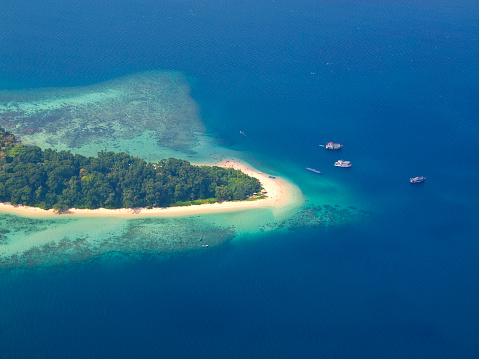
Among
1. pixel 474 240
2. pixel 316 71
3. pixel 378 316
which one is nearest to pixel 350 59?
pixel 316 71

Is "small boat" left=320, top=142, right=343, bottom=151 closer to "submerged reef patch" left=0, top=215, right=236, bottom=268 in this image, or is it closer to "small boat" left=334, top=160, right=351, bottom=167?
"small boat" left=334, top=160, right=351, bottom=167

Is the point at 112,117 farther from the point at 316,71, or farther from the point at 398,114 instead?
the point at 398,114

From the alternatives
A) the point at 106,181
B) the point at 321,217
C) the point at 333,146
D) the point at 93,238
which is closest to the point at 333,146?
the point at 333,146

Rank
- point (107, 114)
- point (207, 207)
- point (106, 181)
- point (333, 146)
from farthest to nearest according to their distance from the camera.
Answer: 1. point (107, 114)
2. point (333, 146)
3. point (207, 207)
4. point (106, 181)

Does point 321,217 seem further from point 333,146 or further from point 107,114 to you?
point 107,114

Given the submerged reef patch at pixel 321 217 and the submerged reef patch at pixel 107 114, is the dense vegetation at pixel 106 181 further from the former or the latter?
the submerged reef patch at pixel 321 217

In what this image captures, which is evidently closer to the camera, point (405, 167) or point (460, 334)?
point (460, 334)

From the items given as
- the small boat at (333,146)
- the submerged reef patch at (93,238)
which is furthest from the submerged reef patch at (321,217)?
the small boat at (333,146)
